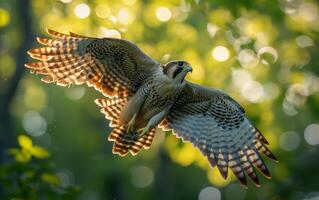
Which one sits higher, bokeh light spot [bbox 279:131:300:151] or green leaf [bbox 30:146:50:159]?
green leaf [bbox 30:146:50:159]

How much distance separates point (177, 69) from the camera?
9.88 m

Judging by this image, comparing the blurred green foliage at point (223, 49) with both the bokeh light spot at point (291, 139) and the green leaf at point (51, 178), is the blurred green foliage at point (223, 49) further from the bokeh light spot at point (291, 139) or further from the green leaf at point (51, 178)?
the bokeh light spot at point (291, 139)

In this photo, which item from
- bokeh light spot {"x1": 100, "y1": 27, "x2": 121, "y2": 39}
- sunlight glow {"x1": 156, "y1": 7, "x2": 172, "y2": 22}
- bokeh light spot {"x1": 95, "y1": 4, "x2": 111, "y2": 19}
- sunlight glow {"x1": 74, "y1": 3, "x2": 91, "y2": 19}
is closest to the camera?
bokeh light spot {"x1": 100, "y1": 27, "x2": 121, "y2": 39}

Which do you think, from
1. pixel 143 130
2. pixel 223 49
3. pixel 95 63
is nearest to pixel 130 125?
pixel 143 130

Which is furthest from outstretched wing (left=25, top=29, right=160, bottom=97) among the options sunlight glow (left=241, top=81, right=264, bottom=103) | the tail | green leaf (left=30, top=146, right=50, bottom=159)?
sunlight glow (left=241, top=81, right=264, bottom=103)

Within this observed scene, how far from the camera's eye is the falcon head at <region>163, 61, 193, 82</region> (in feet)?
32.3

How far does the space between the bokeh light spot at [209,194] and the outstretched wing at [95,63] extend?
2239 centimetres

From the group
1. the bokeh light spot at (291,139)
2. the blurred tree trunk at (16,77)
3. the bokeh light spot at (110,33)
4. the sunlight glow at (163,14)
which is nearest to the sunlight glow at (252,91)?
the sunlight glow at (163,14)

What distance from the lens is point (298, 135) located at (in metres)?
32.8

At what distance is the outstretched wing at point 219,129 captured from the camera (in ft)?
34.0

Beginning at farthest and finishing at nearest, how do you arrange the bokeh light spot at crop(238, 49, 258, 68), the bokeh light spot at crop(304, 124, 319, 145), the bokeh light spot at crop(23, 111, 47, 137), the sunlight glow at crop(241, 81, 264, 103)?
the bokeh light spot at crop(23, 111, 47, 137), the bokeh light spot at crop(304, 124, 319, 145), the sunlight glow at crop(241, 81, 264, 103), the bokeh light spot at crop(238, 49, 258, 68)

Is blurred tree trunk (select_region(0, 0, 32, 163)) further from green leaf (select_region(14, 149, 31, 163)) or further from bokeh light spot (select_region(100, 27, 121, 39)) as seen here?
green leaf (select_region(14, 149, 31, 163))

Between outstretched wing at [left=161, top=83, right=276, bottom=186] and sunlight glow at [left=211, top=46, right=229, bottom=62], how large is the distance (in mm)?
3150

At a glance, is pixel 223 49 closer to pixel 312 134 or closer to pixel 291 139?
pixel 312 134
